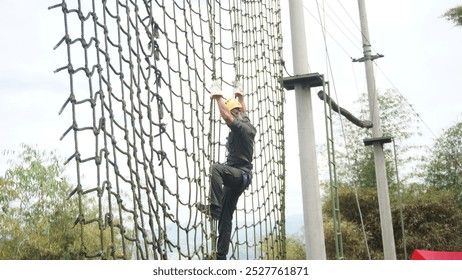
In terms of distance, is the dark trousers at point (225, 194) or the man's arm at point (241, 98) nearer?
the dark trousers at point (225, 194)

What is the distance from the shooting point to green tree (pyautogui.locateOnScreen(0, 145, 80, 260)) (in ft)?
29.1

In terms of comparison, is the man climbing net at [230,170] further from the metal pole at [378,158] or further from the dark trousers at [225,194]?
the metal pole at [378,158]

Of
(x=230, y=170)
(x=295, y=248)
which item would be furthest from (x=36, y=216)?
(x=230, y=170)

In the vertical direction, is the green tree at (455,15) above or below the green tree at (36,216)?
above

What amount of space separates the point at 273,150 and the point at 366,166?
6.76 metres

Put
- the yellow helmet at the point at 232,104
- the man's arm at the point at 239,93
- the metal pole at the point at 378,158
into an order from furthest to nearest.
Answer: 1. the metal pole at the point at 378,158
2. the man's arm at the point at 239,93
3. the yellow helmet at the point at 232,104

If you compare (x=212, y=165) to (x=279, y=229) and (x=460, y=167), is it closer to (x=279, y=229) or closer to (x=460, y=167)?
(x=279, y=229)

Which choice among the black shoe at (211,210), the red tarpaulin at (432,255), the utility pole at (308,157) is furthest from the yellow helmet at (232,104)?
the red tarpaulin at (432,255)

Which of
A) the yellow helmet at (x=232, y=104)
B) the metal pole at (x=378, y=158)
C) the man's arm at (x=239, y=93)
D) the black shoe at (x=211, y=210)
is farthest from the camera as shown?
the metal pole at (x=378, y=158)

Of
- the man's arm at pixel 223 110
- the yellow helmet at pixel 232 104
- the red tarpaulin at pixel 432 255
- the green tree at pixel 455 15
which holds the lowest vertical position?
the red tarpaulin at pixel 432 255

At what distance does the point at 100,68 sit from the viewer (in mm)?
1954

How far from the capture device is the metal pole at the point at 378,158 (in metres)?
4.91

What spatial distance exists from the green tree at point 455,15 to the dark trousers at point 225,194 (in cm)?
840

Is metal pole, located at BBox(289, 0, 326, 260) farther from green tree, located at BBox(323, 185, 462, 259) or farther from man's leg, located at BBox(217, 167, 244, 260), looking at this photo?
green tree, located at BBox(323, 185, 462, 259)
